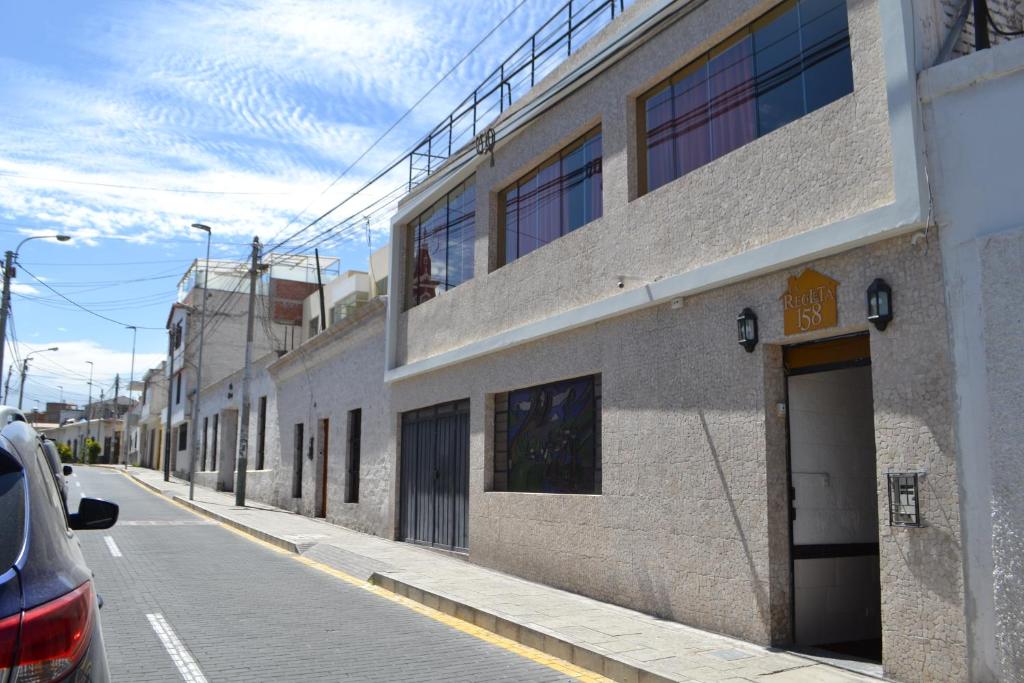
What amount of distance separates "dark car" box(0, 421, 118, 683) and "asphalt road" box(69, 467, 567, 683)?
405 cm

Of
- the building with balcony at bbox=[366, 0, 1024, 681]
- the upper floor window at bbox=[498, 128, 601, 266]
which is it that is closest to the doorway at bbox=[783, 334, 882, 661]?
the building with balcony at bbox=[366, 0, 1024, 681]

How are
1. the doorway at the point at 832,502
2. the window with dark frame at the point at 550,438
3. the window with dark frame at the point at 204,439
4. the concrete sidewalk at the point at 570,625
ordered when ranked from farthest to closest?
the window with dark frame at the point at 204,439
the window with dark frame at the point at 550,438
the doorway at the point at 832,502
the concrete sidewalk at the point at 570,625

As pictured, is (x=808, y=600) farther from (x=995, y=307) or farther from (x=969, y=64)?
(x=969, y=64)

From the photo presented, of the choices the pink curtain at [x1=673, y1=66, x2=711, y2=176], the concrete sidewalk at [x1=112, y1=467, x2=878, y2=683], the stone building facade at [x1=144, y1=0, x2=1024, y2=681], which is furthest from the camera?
the pink curtain at [x1=673, y1=66, x2=711, y2=176]

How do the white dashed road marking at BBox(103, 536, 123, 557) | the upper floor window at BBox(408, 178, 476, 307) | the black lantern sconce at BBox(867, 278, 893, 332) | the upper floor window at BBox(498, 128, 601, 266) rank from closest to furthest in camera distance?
the black lantern sconce at BBox(867, 278, 893, 332) < the upper floor window at BBox(498, 128, 601, 266) < the white dashed road marking at BBox(103, 536, 123, 557) < the upper floor window at BBox(408, 178, 476, 307)

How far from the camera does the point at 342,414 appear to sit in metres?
20.0

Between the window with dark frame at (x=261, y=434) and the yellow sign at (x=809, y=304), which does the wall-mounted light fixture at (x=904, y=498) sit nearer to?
the yellow sign at (x=809, y=304)

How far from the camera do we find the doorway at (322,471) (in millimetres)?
21469

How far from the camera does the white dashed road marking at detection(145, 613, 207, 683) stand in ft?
21.8

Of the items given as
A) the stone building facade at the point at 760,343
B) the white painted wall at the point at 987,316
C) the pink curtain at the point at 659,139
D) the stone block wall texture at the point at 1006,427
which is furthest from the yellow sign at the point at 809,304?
the pink curtain at the point at 659,139

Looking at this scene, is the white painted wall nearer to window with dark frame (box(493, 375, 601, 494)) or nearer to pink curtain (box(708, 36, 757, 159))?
pink curtain (box(708, 36, 757, 159))

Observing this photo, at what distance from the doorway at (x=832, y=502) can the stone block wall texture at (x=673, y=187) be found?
4.38 ft

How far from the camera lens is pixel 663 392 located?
9.16 metres

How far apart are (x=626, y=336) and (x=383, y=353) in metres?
8.91
